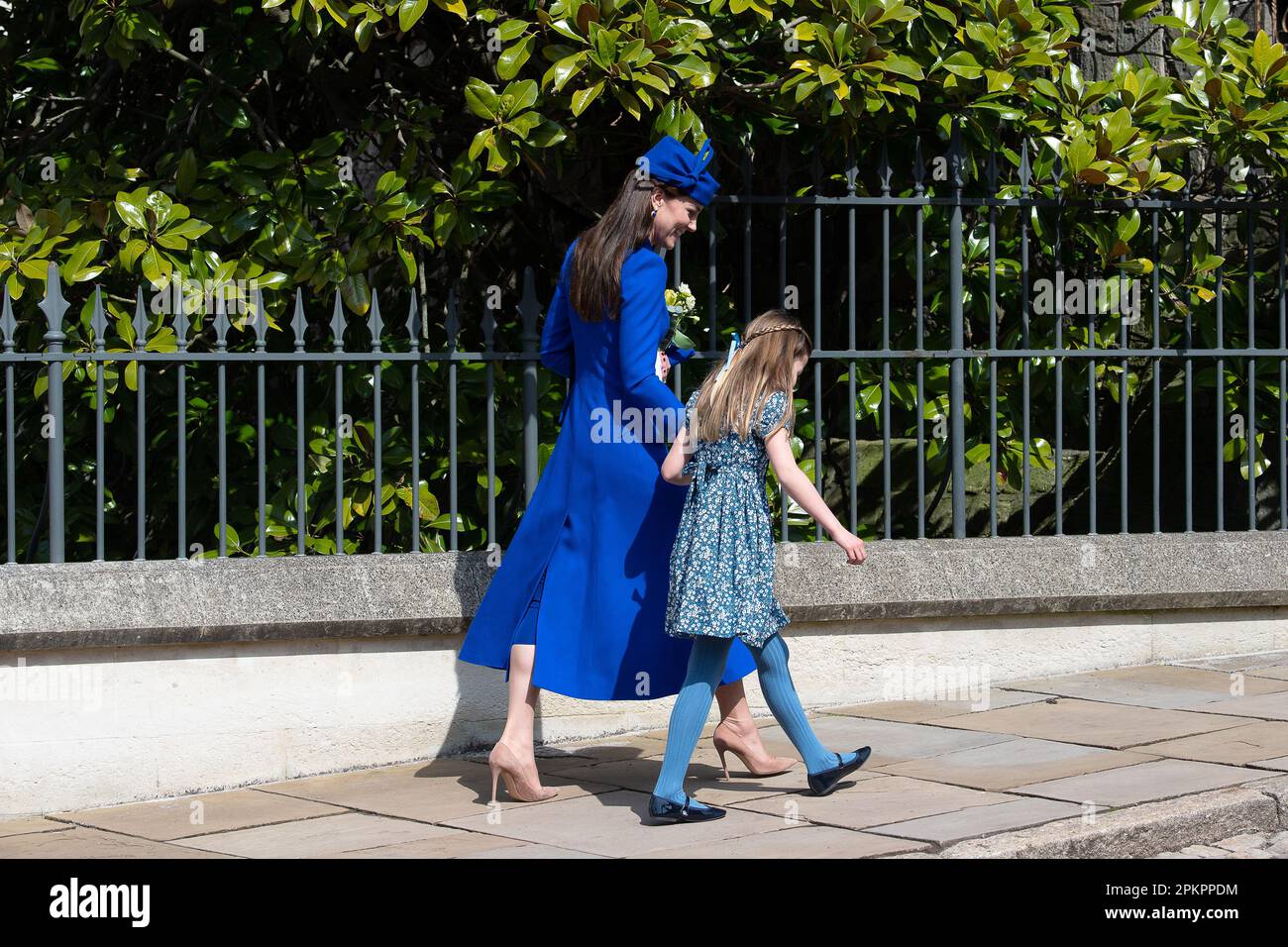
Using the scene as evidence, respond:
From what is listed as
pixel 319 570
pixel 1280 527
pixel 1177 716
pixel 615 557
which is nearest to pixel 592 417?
pixel 615 557

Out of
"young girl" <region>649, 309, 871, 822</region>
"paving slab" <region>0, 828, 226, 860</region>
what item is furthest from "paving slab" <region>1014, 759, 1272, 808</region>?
"paving slab" <region>0, 828, 226, 860</region>

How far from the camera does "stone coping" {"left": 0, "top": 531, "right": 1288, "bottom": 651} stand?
5262 mm

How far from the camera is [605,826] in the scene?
15.5ft

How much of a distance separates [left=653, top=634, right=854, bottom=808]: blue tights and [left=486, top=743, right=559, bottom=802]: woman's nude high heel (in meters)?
0.49

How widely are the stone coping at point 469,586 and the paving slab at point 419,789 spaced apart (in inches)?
19.1

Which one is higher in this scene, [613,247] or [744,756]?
[613,247]

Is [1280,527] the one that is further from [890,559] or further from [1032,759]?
[1032,759]

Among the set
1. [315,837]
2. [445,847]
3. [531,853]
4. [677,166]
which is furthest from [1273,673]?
[315,837]

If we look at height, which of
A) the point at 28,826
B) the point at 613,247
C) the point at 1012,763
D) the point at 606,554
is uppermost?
the point at 613,247

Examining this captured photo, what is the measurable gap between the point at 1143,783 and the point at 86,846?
3155 millimetres

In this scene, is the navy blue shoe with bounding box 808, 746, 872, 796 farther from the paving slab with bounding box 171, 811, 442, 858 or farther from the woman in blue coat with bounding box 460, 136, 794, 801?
the paving slab with bounding box 171, 811, 442, 858

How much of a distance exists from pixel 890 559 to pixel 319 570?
2249 mm

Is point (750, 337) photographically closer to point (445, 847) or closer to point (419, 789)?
point (445, 847)

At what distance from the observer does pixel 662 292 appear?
496cm
